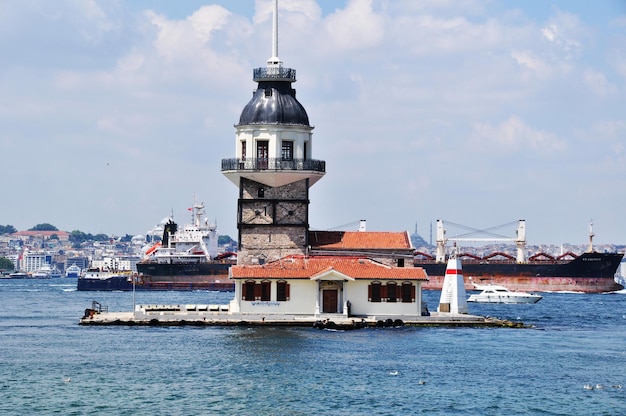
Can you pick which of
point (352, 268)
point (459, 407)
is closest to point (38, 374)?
point (459, 407)

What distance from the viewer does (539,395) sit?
1647 inches

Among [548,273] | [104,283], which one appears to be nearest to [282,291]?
[548,273]

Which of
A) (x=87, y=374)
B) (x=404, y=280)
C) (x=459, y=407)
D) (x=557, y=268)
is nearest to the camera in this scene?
(x=459, y=407)

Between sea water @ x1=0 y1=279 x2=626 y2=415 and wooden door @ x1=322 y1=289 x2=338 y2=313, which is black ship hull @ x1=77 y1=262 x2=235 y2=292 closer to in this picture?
sea water @ x1=0 y1=279 x2=626 y2=415

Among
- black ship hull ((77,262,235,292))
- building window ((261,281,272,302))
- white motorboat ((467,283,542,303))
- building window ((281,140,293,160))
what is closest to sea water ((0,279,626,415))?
building window ((261,281,272,302))

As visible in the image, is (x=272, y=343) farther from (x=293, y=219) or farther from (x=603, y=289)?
(x=603, y=289)

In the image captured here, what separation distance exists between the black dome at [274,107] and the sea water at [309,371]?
12.8m

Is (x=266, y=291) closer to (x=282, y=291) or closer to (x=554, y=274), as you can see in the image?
(x=282, y=291)

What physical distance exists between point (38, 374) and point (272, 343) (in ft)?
39.4

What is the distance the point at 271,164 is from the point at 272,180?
100 cm

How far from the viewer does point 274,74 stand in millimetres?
68312

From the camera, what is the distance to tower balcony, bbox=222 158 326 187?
66812 millimetres

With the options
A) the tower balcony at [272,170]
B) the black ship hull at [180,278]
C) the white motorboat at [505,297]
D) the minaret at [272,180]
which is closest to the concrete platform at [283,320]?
the minaret at [272,180]

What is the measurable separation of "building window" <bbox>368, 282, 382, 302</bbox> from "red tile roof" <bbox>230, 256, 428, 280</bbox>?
21.5 inches
